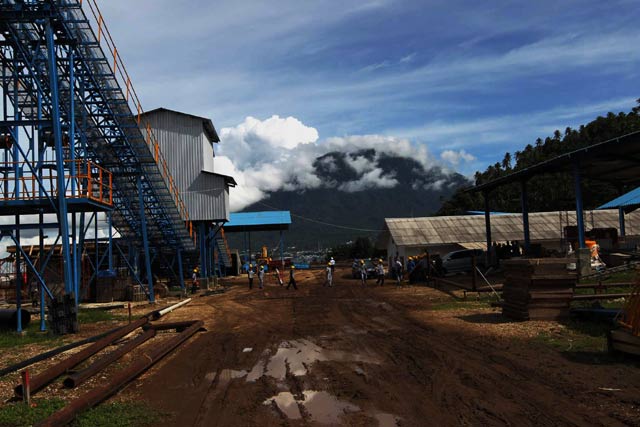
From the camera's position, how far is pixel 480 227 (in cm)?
4044

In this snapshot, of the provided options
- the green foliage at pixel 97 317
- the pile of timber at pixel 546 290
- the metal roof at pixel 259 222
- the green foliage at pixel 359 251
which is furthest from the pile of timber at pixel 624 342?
the green foliage at pixel 359 251

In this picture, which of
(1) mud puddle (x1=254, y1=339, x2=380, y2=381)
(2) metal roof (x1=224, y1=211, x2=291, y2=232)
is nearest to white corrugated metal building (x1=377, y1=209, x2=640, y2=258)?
(2) metal roof (x1=224, y1=211, x2=291, y2=232)

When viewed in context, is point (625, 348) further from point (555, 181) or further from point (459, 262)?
point (555, 181)

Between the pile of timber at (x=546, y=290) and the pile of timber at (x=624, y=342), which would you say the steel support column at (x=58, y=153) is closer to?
the pile of timber at (x=546, y=290)

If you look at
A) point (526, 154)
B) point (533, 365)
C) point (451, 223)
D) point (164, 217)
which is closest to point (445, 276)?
point (451, 223)

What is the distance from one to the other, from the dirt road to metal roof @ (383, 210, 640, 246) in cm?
2369

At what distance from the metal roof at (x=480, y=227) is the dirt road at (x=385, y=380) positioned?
23.7 metres

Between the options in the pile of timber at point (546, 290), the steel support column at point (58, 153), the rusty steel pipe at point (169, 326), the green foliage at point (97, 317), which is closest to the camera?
the pile of timber at point (546, 290)

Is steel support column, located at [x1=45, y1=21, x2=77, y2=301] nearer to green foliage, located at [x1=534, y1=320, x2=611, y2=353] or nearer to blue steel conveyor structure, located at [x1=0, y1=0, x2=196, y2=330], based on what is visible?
blue steel conveyor structure, located at [x1=0, y1=0, x2=196, y2=330]

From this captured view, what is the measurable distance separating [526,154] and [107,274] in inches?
2578

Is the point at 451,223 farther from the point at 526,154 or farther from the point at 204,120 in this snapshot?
the point at 526,154

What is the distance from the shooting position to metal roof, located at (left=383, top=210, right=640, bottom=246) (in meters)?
38.3

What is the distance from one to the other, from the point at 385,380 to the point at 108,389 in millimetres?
4364

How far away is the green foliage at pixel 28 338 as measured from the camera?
14180 millimetres
